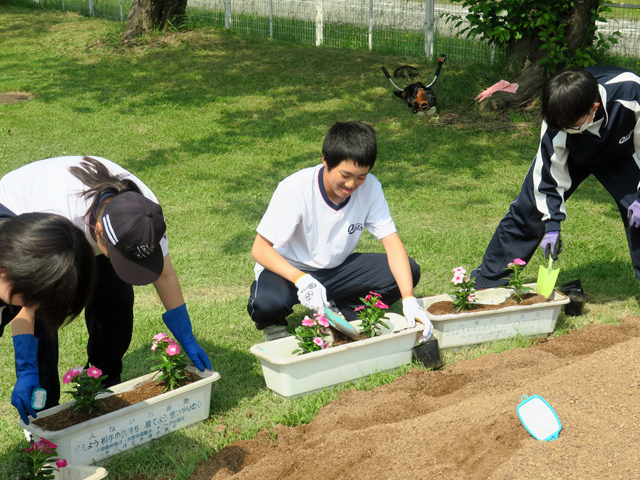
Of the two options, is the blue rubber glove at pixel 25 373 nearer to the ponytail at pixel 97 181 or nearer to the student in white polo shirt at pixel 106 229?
the student in white polo shirt at pixel 106 229

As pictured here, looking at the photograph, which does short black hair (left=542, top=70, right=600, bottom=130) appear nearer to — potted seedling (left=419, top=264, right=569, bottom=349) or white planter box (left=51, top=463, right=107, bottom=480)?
potted seedling (left=419, top=264, right=569, bottom=349)

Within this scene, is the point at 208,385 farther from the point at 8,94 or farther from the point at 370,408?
the point at 8,94

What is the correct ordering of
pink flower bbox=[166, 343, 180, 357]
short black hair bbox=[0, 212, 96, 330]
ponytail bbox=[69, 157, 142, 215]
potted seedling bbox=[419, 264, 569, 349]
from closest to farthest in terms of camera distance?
short black hair bbox=[0, 212, 96, 330], ponytail bbox=[69, 157, 142, 215], pink flower bbox=[166, 343, 180, 357], potted seedling bbox=[419, 264, 569, 349]

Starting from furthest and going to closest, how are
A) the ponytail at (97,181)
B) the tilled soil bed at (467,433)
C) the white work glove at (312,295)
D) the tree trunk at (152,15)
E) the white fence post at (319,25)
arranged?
1. the white fence post at (319,25)
2. the tree trunk at (152,15)
3. the white work glove at (312,295)
4. the ponytail at (97,181)
5. the tilled soil bed at (467,433)

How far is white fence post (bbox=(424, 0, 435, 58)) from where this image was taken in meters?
9.81

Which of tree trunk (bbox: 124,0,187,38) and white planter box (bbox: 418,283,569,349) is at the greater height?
tree trunk (bbox: 124,0,187,38)

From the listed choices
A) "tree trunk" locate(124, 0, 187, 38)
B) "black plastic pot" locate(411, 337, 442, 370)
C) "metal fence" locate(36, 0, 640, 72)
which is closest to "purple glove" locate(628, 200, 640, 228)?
"black plastic pot" locate(411, 337, 442, 370)

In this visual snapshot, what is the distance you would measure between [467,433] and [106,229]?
1540mm

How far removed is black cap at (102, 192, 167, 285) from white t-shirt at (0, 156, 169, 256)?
0.20 metres

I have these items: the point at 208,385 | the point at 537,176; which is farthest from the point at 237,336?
the point at 537,176

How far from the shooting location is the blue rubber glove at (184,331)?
2746 millimetres

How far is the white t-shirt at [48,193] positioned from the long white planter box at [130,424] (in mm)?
741

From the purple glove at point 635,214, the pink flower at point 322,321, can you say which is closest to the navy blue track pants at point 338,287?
the pink flower at point 322,321

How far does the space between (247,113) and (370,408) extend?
21.2 ft
